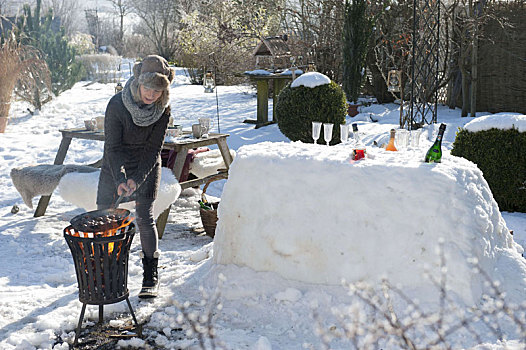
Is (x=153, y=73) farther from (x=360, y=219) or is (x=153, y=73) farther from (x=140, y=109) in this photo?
(x=360, y=219)

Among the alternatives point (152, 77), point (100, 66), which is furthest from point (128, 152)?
point (100, 66)

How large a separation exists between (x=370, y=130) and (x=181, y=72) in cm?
1443

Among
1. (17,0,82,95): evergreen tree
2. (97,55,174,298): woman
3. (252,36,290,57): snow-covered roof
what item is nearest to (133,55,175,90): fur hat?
(97,55,174,298): woman

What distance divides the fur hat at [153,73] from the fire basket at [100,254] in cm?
88

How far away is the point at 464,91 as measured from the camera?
1100 cm

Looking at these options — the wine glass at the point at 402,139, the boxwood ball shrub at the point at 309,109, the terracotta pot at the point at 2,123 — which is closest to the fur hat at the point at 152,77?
the wine glass at the point at 402,139

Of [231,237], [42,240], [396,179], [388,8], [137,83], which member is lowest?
[42,240]

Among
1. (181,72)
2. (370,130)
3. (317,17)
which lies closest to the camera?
(370,130)

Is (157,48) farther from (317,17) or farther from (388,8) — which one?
(388,8)

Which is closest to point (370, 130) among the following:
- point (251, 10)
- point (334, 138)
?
point (334, 138)

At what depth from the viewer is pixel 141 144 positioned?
3666 millimetres

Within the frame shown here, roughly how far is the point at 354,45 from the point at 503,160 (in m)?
6.85

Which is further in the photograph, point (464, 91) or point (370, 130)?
point (464, 91)

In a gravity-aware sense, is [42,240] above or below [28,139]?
below
